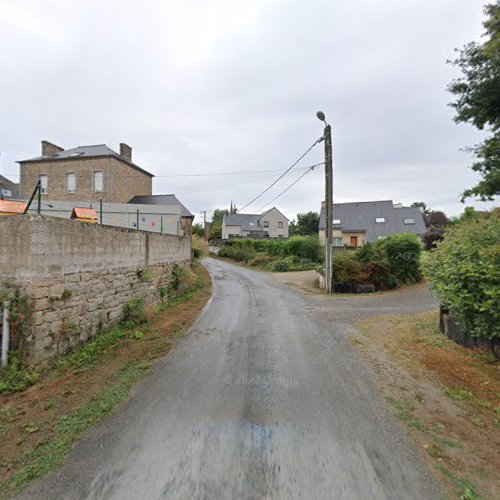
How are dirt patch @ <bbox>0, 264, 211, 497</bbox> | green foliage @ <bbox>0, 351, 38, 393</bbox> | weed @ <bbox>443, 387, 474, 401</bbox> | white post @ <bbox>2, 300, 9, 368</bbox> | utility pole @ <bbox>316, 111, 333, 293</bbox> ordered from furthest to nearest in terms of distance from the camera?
utility pole @ <bbox>316, 111, 333, 293</bbox> → white post @ <bbox>2, 300, 9, 368</bbox> → green foliage @ <bbox>0, 351, 38, 393</bbox> → weed @ <bbox>443, 387, 474, 401</bbox> → dirt patch @ <bbox>0, 264, 211, 497</bbox>

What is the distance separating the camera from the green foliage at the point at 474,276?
12.9 ft

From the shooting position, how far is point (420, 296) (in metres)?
10.1

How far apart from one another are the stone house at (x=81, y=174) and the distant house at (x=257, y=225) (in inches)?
1043


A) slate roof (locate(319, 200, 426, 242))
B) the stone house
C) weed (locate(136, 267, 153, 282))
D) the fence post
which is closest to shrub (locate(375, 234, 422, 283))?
weed (locate(136, 267, 153, 282))

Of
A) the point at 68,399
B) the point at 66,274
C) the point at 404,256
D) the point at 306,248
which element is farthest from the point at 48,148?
the point at 404,256

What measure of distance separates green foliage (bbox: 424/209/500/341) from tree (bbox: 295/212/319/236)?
42.4 m

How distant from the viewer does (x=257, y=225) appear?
51.1 meters

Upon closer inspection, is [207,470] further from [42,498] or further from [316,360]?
[316,360]

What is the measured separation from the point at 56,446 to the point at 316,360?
142 inches

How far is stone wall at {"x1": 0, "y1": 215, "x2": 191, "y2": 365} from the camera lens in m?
3.94

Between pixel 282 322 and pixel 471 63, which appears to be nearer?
pixel 282 322

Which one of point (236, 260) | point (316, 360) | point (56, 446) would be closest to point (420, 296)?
point (316, 360)

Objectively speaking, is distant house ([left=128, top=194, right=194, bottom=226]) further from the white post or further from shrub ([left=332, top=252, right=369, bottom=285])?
the white post

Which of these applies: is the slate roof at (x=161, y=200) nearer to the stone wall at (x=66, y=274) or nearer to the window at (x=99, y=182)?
the window at (x=99, y=182)
